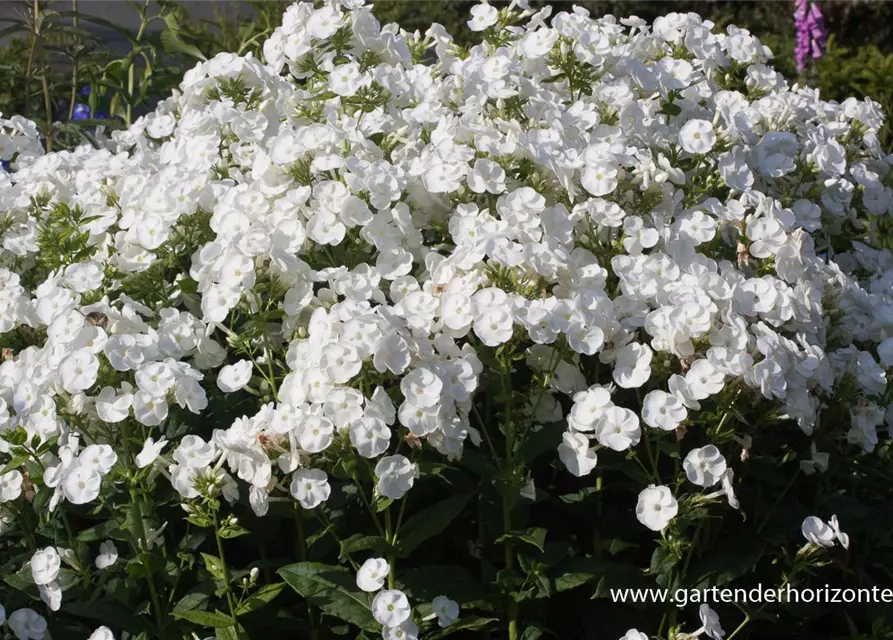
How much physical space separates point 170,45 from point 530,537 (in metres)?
3.01

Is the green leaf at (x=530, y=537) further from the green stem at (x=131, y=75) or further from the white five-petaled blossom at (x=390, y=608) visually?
the green stem at (x=131, y=75)

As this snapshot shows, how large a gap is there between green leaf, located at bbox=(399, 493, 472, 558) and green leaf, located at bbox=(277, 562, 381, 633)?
0.12 meters

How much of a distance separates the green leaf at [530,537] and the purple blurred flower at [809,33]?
613 centimetres

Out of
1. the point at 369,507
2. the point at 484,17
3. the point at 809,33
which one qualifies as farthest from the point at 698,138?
→ the point at 809,33

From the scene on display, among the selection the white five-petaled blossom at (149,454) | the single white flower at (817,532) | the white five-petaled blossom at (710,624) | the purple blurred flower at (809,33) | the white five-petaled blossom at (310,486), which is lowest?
the purple blurred flower at (809,33)

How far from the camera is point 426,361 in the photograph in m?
2.07

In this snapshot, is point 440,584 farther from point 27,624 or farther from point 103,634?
point 27,624

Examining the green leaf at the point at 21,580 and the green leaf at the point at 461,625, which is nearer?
the green leaf at the point at 461,625

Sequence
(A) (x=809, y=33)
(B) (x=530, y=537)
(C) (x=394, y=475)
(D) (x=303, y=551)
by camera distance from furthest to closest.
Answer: (A) (x=809, y=33) < (D) (x=303, y=551) < (B) (x=530, y=537) < (C) (x=394, y=475)

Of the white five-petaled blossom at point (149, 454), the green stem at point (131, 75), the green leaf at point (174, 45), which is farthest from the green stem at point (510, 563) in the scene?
the green leaf at point (174, 45)

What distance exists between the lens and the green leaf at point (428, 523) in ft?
6.93

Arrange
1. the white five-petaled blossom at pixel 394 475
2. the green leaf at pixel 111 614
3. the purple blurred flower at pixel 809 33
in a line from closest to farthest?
the white five-petaled blossom at pixel 394 475
the green leaf at pixel 111 614
the purple blurred flower at pixel 809 33

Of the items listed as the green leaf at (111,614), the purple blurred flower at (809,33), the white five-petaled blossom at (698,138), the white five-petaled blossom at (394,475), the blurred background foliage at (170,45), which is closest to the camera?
the white five-petaled blossom at (394,475)

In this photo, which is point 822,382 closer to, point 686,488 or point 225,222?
point 686,488
